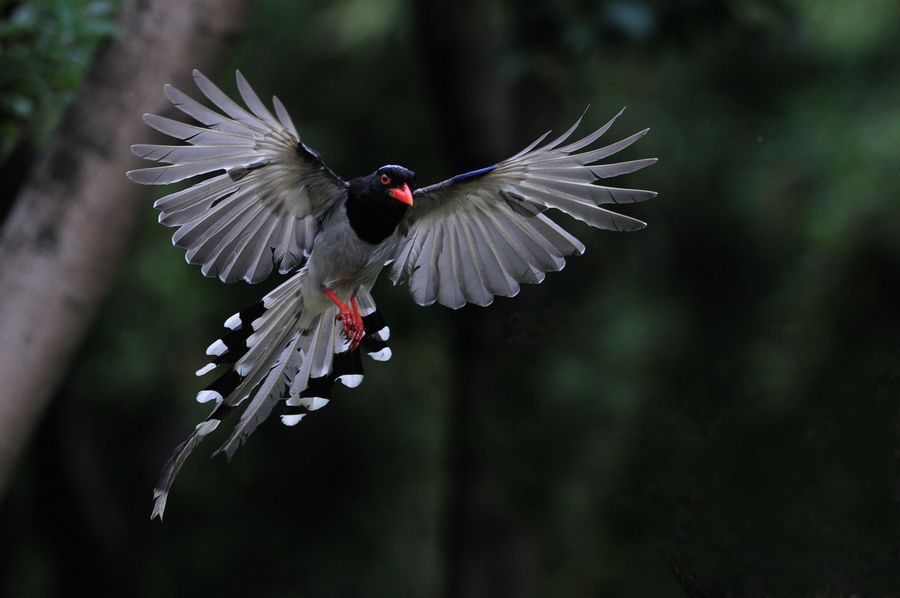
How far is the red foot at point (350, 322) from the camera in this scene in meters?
2.61

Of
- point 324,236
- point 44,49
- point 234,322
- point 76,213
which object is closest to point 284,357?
point 234,322

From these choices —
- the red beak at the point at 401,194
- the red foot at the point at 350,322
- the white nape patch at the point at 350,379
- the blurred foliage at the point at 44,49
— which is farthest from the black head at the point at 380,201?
the blurred foliage at the point at 44,49

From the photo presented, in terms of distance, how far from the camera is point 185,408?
287 inches

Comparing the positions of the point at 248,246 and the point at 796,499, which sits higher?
the point at 248,246

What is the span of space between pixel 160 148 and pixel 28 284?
1.18 m

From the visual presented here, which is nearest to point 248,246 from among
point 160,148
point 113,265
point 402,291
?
point 160,148

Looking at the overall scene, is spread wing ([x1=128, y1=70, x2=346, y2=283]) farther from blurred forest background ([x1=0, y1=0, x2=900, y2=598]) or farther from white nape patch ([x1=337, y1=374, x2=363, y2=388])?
blurred forest background ([x1=0, y1=0, x2=900, y2=598])

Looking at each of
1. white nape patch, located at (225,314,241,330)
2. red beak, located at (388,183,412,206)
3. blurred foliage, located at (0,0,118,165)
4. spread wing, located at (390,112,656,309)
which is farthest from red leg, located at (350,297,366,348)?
blurred foliage, located at (0,0,118,165)

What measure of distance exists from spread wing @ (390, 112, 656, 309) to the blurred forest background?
25 centimetres

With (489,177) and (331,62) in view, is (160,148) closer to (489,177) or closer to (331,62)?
(489,177)

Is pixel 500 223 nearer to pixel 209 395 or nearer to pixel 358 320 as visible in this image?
pixel 358 320

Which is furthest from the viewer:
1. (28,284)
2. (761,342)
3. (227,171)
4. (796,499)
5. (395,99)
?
(395,99)

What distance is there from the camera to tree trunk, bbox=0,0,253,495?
3.19 m

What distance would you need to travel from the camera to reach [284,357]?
2.67 meters
